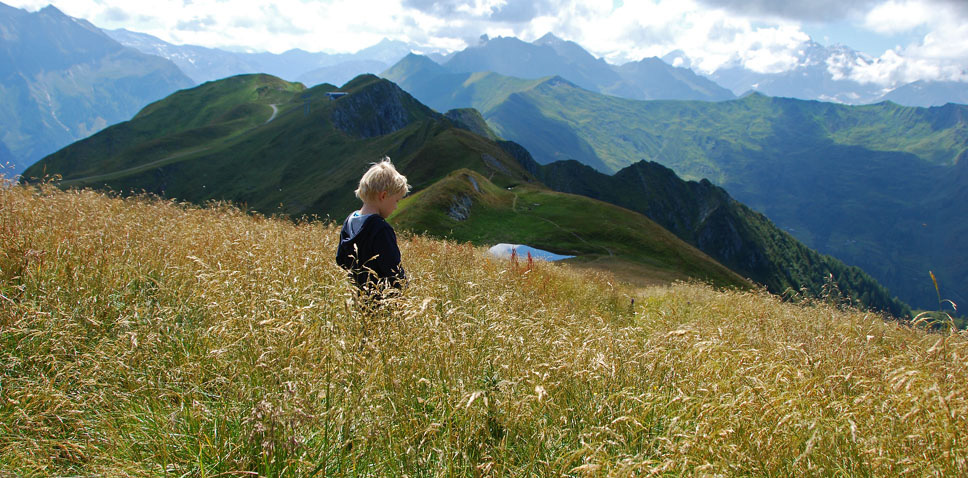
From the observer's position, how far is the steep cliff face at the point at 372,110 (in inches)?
5389

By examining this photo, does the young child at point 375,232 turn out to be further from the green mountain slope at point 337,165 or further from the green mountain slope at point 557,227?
the green mountain slope at point 557,227

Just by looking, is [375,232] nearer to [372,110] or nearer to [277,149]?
[277,149]

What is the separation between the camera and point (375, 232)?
503 cm

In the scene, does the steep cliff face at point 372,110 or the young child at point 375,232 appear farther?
the steep cliff face at point 372,110

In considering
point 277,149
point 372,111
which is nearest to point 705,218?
point 372,111

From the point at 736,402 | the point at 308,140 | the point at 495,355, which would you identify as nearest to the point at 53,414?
the point at 495,355

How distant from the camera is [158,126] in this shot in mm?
162250

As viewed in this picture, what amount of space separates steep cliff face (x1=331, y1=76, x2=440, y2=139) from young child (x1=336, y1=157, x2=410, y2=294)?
136 meters

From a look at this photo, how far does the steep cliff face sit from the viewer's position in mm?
136875

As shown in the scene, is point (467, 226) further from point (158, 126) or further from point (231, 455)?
point (158, 126)

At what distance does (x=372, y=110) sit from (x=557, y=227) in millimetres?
116037

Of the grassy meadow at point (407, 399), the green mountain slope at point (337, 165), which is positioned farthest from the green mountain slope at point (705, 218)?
the grassy meadow at point (407, 399)

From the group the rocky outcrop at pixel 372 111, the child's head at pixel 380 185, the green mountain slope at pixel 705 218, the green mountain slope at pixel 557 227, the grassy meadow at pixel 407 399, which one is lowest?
the green mountain slope at pixel 705 218

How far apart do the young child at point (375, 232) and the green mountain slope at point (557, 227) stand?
28.4m
